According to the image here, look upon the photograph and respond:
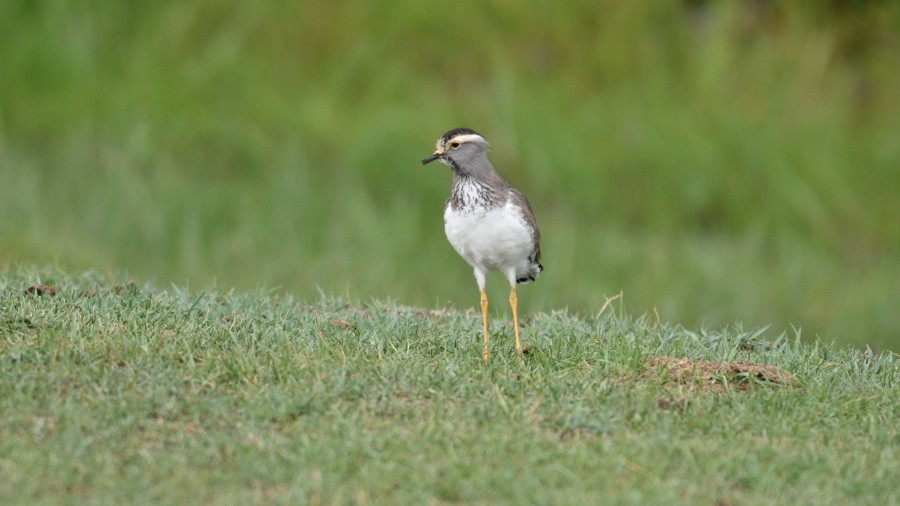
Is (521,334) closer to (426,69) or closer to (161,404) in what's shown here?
(161,404)

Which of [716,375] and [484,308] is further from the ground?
[484,308]

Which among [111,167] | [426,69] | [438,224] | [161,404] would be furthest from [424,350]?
[426,69]

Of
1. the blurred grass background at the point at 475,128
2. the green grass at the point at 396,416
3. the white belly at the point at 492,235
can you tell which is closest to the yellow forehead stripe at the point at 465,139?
the white belly at the point at 492,235

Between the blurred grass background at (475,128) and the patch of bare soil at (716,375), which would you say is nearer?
the patch of bare soil at (716,375)

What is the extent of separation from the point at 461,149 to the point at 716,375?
1.97 metres

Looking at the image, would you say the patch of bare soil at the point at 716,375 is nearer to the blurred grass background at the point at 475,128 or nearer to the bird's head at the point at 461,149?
the bird's head at the point at 461,149

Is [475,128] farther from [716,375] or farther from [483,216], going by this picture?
[716,375]

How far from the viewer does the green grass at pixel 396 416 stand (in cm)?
553

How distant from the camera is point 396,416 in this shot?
625 centimetres

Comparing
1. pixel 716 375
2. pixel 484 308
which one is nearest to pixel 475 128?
pixel 484 308

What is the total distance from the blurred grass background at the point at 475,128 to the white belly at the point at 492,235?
4.12m

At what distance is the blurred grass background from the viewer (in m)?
12.8

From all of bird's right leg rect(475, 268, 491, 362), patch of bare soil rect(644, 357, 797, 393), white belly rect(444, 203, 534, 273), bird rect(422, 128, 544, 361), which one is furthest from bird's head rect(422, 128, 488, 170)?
patch of bare soil rect(644, 357, 797, 393)

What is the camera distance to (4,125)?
14.8m
